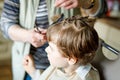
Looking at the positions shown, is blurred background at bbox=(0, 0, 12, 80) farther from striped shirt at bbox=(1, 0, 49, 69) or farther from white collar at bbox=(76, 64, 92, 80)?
white collar at bbox=(76, 64, 92, 80)

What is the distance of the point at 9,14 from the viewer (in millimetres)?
1205

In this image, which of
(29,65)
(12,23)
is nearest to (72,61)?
(29,65)

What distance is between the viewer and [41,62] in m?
1.23

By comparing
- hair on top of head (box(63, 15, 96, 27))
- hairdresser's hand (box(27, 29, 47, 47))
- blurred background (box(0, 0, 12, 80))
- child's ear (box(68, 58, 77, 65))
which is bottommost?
blurred background (box(0, 0, 12, 80))

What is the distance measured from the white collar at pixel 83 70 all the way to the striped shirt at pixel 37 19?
10.7 inches

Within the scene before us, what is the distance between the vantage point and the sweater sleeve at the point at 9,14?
3.92 feet

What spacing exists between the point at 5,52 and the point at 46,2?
1.69 meters

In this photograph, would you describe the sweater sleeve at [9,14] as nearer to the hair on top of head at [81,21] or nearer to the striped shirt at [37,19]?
the striped shirt at [37,19]

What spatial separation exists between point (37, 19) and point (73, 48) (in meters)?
0.33

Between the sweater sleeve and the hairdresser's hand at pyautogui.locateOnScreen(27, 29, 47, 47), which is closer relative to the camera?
the hairdresser's hand at pyautogui.locateOnScreen(27, 29, 47, 47)

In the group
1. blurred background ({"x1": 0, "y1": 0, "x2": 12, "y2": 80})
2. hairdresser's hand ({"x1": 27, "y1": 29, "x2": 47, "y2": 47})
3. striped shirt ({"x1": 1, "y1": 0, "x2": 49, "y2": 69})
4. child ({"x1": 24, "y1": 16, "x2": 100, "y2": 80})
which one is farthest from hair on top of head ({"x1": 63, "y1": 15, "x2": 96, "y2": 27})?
blurred background ({"x1": 0, "y1": 0, "x2": 12, "y2": 80})

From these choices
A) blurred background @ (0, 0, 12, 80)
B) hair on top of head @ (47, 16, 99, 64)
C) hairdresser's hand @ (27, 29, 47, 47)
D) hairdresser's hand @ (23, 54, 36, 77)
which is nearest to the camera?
hair on top of head @ (47, 16, 99, 64)

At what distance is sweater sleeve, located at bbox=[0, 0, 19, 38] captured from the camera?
119cm

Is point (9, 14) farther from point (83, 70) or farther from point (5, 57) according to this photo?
point (5, 57)
